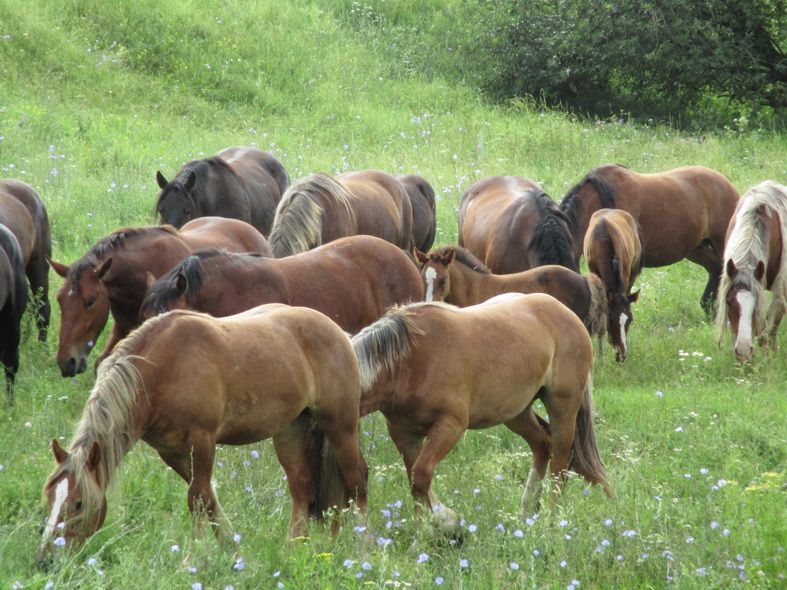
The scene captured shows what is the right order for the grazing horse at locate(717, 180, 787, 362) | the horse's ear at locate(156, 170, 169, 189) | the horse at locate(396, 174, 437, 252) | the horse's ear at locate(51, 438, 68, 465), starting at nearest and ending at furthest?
the horse's ear at locate(51, 438, 68, 465) < the grazing horse at locate(717, 180, 787, 362) < the horse's ear at locate(156, 170, 169, 189) < the horse at locate(396, 174, 437, 252)

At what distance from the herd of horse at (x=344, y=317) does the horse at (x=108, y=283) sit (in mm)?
14

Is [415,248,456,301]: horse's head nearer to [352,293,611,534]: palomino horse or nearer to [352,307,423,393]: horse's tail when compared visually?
[352,293,611,534]: palomino horse

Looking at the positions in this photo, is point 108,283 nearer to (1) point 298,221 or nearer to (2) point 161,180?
(1) point 298,221

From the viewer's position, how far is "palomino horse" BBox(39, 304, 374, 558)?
15.5ft

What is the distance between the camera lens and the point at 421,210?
42.5ft

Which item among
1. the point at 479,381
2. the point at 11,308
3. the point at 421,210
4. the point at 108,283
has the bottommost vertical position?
the point at 421,210

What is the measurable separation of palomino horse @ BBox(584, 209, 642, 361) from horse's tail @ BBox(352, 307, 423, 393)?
4459 millimetres

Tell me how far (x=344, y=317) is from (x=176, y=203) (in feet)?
9.56

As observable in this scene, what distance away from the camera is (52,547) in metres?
4.52

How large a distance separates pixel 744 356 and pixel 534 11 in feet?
Answer: 46.9

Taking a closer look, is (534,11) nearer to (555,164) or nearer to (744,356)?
(555,164)

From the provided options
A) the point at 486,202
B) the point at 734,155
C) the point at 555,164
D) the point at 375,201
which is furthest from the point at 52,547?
the point at 734,155

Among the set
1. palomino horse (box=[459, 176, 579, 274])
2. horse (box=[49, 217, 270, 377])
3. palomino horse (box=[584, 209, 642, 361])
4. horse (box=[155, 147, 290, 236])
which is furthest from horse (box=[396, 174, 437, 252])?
horse (box=[49, 217, 270, 377])

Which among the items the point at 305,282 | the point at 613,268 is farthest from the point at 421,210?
the point at 305,282
